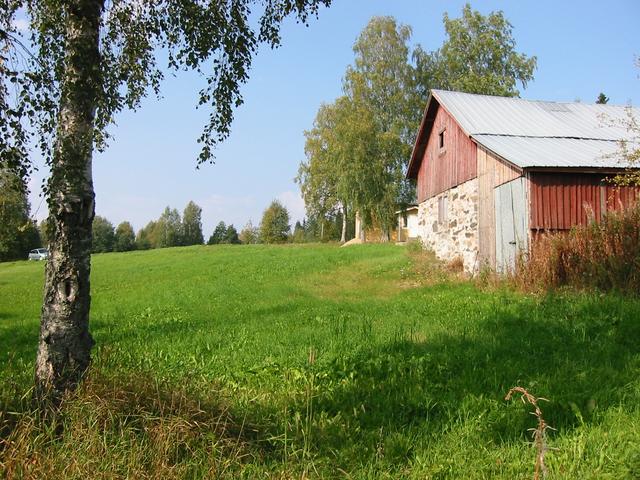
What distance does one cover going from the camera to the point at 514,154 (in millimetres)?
13273

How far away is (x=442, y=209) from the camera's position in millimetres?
19594

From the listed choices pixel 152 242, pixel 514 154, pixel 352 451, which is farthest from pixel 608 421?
pixel 152 242

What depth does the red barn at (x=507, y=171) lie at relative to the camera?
1255 cm

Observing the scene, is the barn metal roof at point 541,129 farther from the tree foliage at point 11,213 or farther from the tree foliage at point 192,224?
the tree foliage at point 192,224

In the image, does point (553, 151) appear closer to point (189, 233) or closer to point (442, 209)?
point (442, 209)

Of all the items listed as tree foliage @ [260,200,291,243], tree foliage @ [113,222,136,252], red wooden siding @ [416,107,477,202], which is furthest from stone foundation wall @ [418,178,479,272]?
tree foliage @ [113,222,136,252]

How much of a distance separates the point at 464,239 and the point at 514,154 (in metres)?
4.19

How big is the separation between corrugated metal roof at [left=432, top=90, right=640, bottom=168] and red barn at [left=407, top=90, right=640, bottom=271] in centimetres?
4

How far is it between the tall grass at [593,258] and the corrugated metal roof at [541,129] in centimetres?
252

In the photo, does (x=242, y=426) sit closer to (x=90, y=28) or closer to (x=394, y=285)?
(x=90, y=28)

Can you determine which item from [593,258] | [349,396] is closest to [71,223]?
[349,396]

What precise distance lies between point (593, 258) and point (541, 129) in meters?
8.31

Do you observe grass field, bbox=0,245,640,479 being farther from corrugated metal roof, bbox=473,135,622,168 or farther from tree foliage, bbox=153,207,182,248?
tree foliage, bbox=153,207,182,248

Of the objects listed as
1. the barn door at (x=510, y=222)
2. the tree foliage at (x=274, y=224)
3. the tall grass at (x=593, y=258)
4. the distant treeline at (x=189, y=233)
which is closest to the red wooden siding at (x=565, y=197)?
the barn door at (x=510, y=222)
